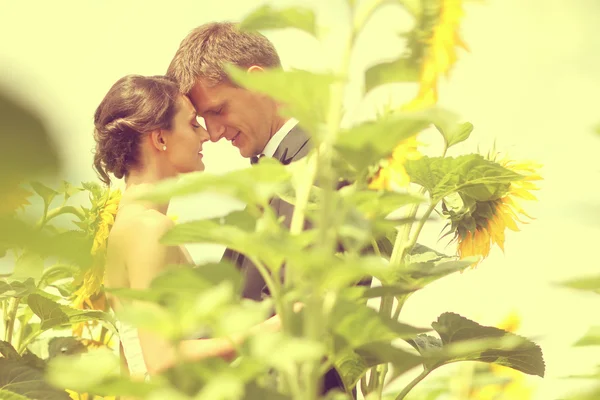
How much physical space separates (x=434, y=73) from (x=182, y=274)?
7.3 inches

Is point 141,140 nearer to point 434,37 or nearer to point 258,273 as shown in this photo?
point 258,273

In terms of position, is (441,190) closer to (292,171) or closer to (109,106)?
(292,171)

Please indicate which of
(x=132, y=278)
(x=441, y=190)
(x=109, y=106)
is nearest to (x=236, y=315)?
(x=441, y=190)


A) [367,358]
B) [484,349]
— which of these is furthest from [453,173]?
[367,358]

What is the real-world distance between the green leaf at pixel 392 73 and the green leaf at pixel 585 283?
0.15 m

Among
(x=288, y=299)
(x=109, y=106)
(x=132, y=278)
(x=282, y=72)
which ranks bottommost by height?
(x=132, y=278)

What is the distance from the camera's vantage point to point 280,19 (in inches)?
16.2

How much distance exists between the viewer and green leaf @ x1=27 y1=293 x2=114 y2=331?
130 cm

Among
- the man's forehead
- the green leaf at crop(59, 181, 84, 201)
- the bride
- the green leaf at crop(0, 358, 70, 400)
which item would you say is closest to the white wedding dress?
the bride

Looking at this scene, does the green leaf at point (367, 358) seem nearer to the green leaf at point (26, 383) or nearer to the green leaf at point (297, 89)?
the green leaf at point (297, 89)

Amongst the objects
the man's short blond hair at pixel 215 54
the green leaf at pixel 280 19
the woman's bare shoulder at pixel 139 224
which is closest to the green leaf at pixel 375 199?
the green leaf at pixel 280 19

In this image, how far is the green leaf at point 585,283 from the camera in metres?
0.37

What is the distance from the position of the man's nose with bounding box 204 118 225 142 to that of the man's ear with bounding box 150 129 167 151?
219 mm

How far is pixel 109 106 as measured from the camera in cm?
181
